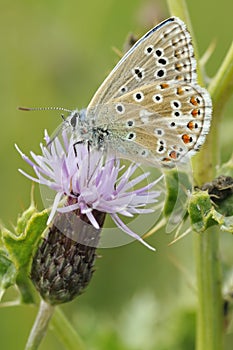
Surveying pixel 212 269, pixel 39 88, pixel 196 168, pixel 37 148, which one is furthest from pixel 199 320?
pixel 39 88

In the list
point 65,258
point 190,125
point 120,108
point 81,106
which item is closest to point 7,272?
point 65,258

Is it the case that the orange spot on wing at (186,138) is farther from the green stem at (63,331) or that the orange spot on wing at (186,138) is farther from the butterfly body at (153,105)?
the green stem at (63,331)

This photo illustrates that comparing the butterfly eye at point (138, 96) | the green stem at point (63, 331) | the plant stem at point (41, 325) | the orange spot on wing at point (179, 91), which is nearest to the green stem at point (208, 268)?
the orange spot on wing at point (179, 91)

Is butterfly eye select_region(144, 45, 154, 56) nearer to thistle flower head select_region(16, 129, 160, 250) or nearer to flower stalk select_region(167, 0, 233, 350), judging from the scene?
flower stalk select_region(167, 0, 233, 350)

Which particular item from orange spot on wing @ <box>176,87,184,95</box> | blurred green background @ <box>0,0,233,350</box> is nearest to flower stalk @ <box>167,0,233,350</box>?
orange spot on wing @ <box>176,87,184,95</box>

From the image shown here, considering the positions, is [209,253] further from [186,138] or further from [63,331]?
[63,331]

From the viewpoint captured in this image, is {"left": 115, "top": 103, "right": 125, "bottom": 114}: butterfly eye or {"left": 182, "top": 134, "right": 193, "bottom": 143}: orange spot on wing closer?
{"left": 182, "top": 134, "right": 193, "bottom": 143}: orange spot on wing
